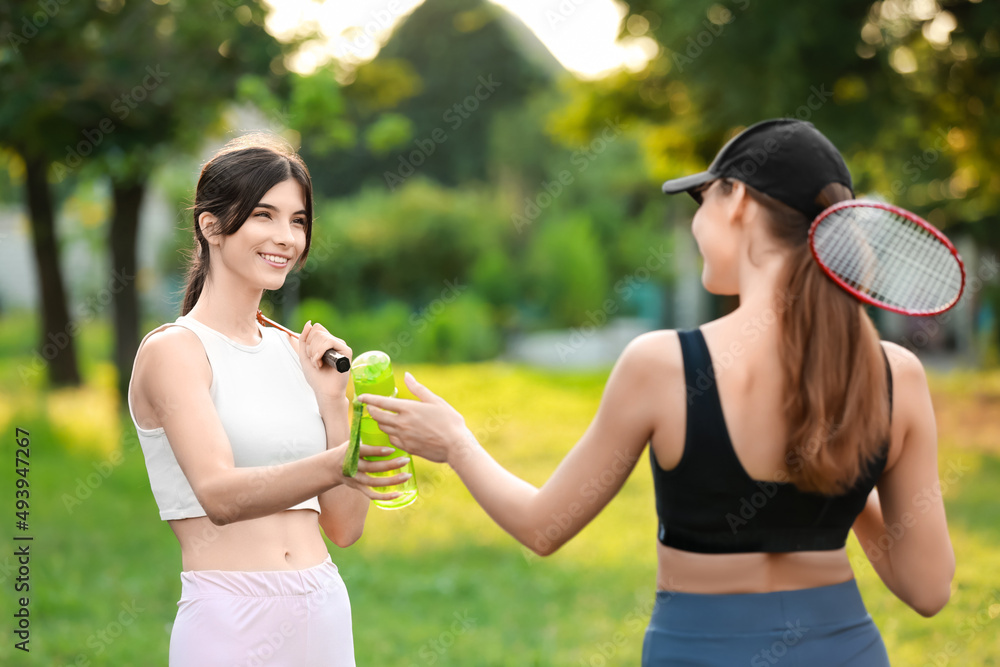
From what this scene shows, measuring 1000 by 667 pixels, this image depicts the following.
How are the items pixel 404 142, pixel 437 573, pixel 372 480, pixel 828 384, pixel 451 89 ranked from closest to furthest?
1. pixel 828 384
2. pixel 372 480
3. pixel 437 573
4. pixel 404 142
5. pixel 451 89

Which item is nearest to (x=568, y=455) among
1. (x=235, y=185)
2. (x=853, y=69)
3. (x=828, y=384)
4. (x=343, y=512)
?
(x=828, y=384)

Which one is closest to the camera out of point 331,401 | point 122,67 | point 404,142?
point 331,401

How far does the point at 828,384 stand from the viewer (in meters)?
Result: 1.79

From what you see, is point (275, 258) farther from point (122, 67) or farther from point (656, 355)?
point (122, 67)

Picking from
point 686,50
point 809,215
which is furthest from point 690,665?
point 686,50

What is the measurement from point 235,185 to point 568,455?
106cm

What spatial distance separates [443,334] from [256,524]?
2321 cm

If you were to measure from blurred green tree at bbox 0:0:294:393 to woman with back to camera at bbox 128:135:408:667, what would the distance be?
248 inches

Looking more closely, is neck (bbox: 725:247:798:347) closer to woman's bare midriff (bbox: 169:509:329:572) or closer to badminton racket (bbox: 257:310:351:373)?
badminton racket (bbox: 257:310:351:373)

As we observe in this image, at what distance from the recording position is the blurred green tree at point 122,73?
25.7ft

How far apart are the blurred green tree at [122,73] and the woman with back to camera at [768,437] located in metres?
7.20

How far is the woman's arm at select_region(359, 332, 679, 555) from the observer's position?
6.01 ft

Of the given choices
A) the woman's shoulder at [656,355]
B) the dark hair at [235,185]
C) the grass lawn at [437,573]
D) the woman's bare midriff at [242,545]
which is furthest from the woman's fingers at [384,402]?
the grass lawn at [437,573]

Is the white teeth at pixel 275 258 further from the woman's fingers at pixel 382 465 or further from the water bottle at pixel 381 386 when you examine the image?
the woman's fingers at pixel 382 465
